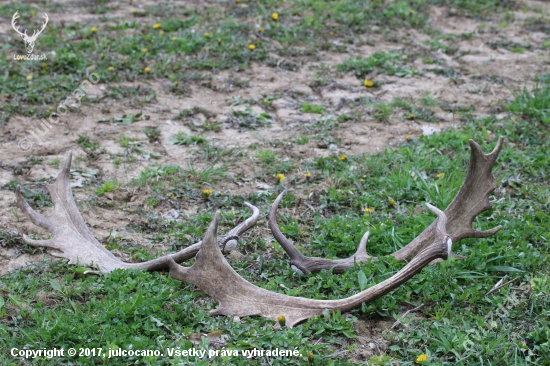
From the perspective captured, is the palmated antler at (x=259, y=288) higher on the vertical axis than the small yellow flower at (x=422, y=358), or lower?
higher

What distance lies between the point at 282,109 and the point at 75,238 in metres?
2.82

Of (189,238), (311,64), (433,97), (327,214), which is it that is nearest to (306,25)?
(311,64)

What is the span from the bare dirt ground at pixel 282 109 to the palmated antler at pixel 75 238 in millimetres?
364

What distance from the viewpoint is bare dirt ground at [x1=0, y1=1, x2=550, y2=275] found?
15.6ft

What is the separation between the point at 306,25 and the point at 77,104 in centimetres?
297

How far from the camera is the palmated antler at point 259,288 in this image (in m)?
2.90

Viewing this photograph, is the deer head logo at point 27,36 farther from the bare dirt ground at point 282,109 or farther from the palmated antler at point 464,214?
the palmated antler at point 464,214

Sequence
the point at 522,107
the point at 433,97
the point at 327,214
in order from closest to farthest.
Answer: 1. the point at 327,214
2. the point at 522,107
3. the point at 433,97

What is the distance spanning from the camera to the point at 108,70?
616 cm

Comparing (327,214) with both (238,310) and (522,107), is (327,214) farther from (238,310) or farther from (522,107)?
(522,107)

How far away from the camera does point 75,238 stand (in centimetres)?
345

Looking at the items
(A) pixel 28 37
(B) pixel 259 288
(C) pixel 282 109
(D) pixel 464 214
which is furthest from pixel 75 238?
(A) pixel 28 37

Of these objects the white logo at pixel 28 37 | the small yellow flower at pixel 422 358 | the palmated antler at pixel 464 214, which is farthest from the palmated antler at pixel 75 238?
the white logo at pixel 28 37

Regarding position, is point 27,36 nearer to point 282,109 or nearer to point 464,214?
point 282,109
